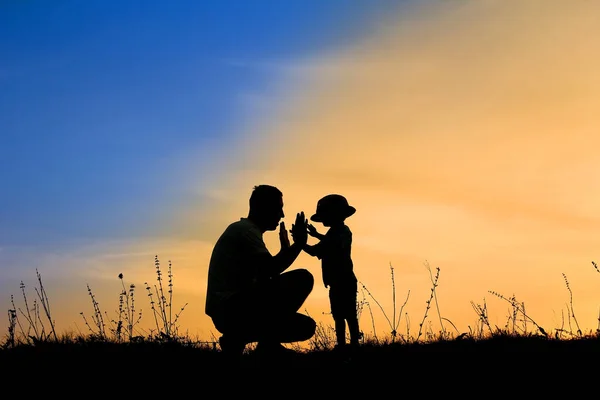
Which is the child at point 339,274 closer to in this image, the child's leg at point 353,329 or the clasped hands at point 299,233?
the child's leg at point 353,329

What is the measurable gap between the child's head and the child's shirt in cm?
16

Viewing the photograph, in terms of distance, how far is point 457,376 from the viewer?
717 centimetres

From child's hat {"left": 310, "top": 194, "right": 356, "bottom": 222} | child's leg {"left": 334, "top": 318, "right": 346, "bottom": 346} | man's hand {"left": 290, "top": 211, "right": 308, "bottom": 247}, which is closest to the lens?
man's hand {"left": 290, "top": 211, "right": 308, "bottom": 247}

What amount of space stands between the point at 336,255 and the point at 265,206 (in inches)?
104

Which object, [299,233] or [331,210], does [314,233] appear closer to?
[331,210]

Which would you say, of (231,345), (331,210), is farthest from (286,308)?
(331,210)

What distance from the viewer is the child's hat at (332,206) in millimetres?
9562

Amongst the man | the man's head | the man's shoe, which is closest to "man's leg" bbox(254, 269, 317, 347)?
the man

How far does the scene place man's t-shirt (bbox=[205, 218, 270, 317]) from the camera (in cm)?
662

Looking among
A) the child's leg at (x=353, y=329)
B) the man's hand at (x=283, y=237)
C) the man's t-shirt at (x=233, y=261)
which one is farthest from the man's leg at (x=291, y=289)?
the child's leg at (x=353, y=329)

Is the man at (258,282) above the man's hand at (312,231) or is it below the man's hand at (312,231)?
below

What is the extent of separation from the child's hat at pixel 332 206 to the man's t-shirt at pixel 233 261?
9.26 ft

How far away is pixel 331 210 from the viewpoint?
31.3 ft

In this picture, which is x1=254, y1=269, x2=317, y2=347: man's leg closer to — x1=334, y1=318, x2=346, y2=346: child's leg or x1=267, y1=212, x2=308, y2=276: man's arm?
x1=267, y1=212, x2=308, y2=276: man's arm
